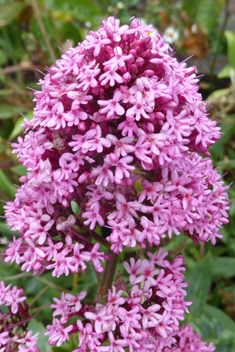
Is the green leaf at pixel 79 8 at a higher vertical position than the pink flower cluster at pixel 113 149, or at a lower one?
higher

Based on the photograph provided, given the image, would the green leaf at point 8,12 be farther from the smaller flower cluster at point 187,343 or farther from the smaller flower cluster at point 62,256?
the smaller flower cluster at point 187,343

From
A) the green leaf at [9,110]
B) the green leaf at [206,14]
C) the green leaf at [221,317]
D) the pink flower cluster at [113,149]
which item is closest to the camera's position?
the pink flower cluster at [113,149]

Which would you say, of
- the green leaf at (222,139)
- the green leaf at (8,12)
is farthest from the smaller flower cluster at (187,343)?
the green leaf at (8,12)

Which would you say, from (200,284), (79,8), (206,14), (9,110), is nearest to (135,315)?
(200,284)

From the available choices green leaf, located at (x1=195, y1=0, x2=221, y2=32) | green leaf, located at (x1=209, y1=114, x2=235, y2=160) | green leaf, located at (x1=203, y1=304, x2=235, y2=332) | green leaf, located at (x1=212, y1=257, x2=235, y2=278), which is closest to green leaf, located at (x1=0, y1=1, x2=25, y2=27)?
green leaf, located at (x1=195, y1=0, x2=221, y2=32)

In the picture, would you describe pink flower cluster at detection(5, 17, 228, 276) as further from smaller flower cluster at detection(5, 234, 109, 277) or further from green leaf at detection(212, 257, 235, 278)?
green leaf at detection(212, 257, 235, 278)

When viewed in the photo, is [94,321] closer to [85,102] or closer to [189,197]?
[189,197]
